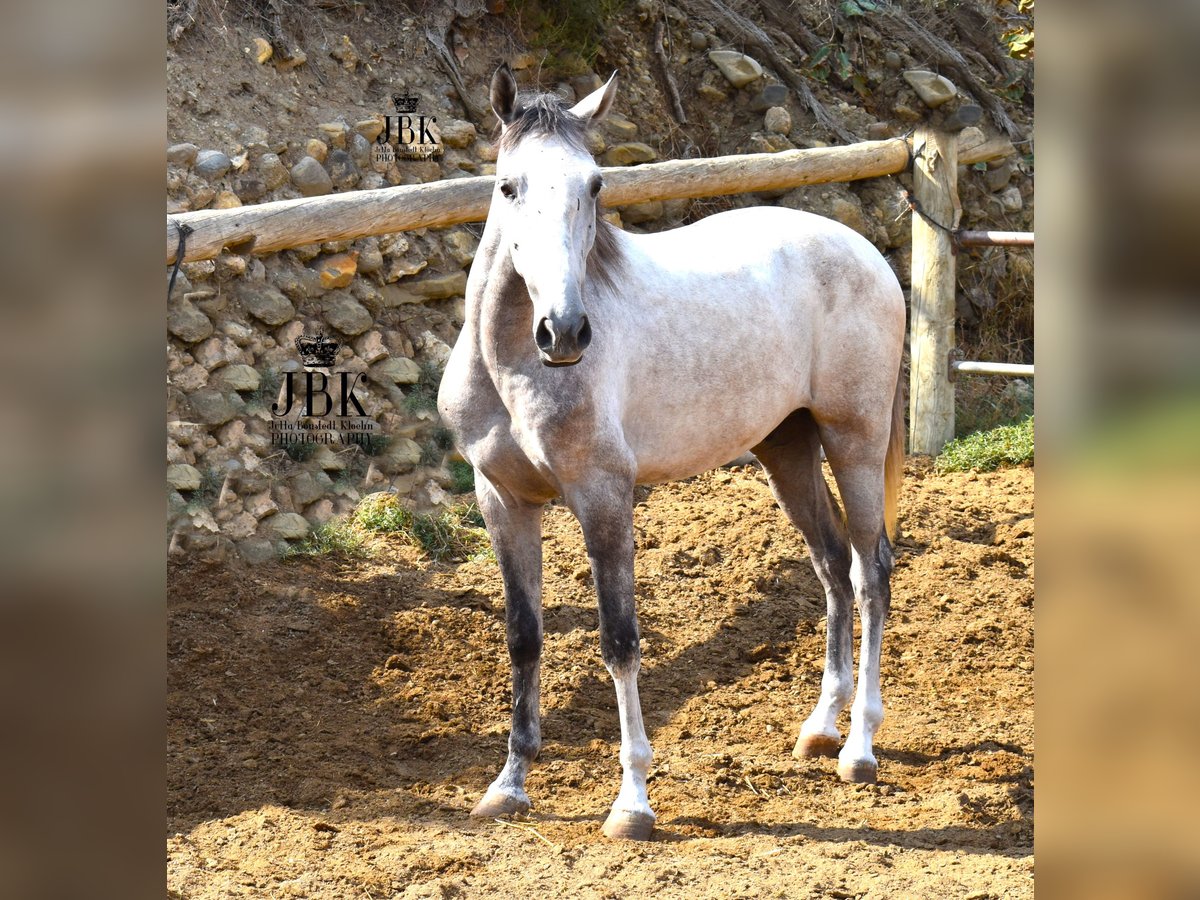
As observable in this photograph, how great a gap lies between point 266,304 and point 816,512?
2863 mm

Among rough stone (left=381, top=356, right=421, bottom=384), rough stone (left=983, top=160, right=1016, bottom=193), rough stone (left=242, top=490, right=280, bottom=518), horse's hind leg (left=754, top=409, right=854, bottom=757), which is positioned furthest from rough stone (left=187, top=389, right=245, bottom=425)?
rough stone (left=983, top=160, right=1016, bottom=193)

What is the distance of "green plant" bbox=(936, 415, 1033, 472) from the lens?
5688mm

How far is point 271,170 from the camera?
5.52 meters

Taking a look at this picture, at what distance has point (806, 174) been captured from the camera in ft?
17.8

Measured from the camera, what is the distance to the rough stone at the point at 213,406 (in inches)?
197

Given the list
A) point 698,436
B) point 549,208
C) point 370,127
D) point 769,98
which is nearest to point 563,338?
point 549,208

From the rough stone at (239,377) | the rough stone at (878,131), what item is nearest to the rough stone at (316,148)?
the rough stone at (239,377)

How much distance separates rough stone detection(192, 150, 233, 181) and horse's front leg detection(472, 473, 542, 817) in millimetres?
3016

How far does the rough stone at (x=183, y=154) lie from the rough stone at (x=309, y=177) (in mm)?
490

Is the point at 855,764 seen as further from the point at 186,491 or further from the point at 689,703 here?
the point at 186,491

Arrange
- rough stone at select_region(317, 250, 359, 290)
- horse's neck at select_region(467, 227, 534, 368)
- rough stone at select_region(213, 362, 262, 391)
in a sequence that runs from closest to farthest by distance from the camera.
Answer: horse's neck at select_region(467, 227, 534, 368) < rough stone at select_region(213, 362, 262, 391) < rough stone at select_region(317, 250, 359, 290)

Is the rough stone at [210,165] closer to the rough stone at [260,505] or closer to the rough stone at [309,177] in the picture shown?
the rough stone at [309,177]

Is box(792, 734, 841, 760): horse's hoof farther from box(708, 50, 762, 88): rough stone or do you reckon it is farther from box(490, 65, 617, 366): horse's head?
box(708, 50, 762, 88): rough stone

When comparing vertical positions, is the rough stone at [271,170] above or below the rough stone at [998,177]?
below
